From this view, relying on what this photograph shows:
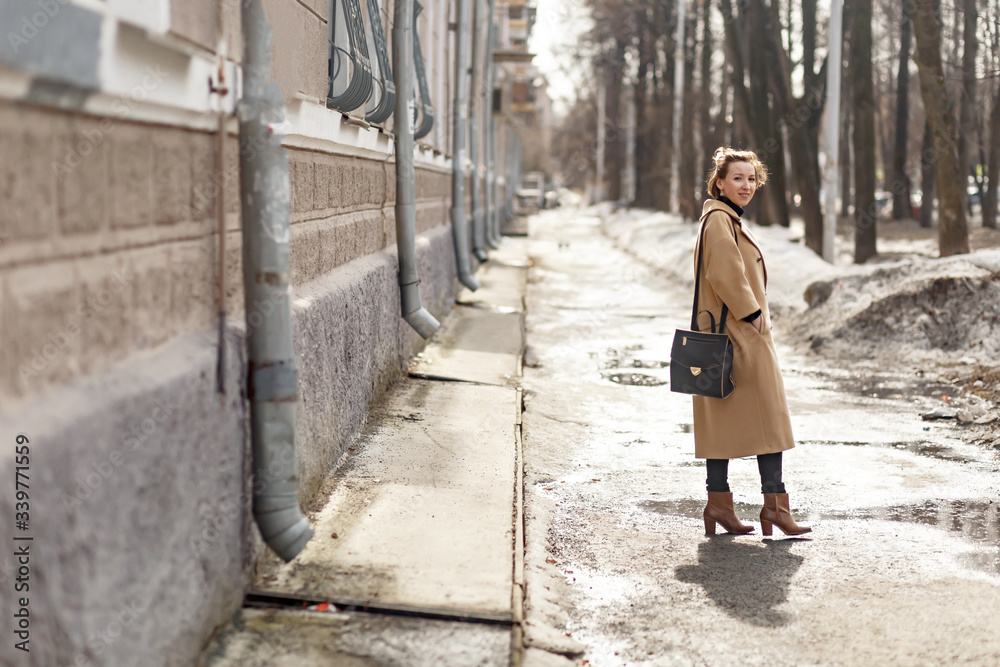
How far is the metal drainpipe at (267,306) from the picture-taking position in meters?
3.33

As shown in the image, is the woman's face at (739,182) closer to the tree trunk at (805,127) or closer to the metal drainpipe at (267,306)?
the metal drainpipe at (267,306)

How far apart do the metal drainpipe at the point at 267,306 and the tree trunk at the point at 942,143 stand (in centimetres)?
1079

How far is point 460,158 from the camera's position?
478 inches

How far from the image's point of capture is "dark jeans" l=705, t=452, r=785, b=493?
458cm

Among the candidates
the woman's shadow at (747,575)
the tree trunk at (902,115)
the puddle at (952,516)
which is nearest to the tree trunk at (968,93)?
the tree trunk at (902,115)

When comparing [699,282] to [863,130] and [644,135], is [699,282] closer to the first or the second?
[863,130]

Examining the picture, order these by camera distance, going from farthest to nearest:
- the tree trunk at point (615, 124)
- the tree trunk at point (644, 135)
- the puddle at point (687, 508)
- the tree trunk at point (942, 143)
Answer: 1. the tree trunk at point (615, 124)
2. the tree trunk at point (644, 135)
3. the tree trunk at point (942, 143)
4. the puddle at point (687, 508)

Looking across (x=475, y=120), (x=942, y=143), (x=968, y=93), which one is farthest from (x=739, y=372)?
(x=968, y=93)

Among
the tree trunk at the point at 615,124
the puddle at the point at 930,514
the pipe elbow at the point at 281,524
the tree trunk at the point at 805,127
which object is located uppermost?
Answer: the tree trunk at the point at 615,124

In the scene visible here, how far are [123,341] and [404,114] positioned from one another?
4745 millimetres

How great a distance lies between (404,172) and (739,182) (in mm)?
3048

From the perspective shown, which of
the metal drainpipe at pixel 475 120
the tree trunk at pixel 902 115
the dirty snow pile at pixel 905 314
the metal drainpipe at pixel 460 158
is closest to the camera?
the dirty snow pile at pixel 905 314

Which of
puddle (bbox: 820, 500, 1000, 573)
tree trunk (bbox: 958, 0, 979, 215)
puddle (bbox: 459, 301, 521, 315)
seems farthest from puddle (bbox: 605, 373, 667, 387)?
tree trunk (bbox: 958, 0, 979, 215)

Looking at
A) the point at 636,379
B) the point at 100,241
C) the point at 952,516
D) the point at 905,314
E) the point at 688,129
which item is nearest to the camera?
the point at 100,241
